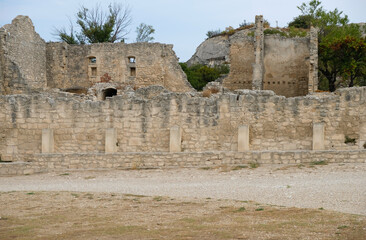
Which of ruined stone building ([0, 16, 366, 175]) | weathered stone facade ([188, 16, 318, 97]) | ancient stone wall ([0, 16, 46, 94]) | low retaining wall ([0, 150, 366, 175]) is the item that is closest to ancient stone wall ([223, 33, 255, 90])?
weathered stone facade ([188, 16, 318, 97])

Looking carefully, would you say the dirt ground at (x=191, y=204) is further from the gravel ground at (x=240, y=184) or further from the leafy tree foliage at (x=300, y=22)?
the leafy tree foliage at (x=300, y=22)

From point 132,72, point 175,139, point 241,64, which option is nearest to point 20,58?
point 132,72

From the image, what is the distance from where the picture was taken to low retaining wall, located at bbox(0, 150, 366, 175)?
14461mm

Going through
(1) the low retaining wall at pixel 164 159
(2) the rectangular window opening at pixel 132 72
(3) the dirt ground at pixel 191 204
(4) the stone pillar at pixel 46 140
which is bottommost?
(3) the dirt ground at pixel 191 204

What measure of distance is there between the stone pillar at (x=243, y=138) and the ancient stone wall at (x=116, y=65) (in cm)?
1461

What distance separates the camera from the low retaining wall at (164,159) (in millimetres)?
14461

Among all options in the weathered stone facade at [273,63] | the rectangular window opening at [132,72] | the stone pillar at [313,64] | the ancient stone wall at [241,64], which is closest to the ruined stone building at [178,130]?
the stone pillar at [313,64]

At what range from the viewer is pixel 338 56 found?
29891mm

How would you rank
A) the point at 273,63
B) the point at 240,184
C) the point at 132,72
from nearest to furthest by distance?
the point at 240,184 → the point at 273,63 → the point at 132,72

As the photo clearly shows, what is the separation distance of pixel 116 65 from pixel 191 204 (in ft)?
70.5

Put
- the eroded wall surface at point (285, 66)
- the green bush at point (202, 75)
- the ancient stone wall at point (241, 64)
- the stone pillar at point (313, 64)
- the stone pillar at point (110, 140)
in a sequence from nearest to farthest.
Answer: the stone pillar at point (110, 140) < the stone pillar at point (313, 64) < the eroded wall surface at point (285, 66) < the ancient stone wall at point (241, 64) < the green bush at point (202, 75)

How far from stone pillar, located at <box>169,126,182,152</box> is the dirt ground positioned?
1.19 metres

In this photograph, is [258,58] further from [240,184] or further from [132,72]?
[240,184]

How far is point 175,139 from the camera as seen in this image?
15.8m
